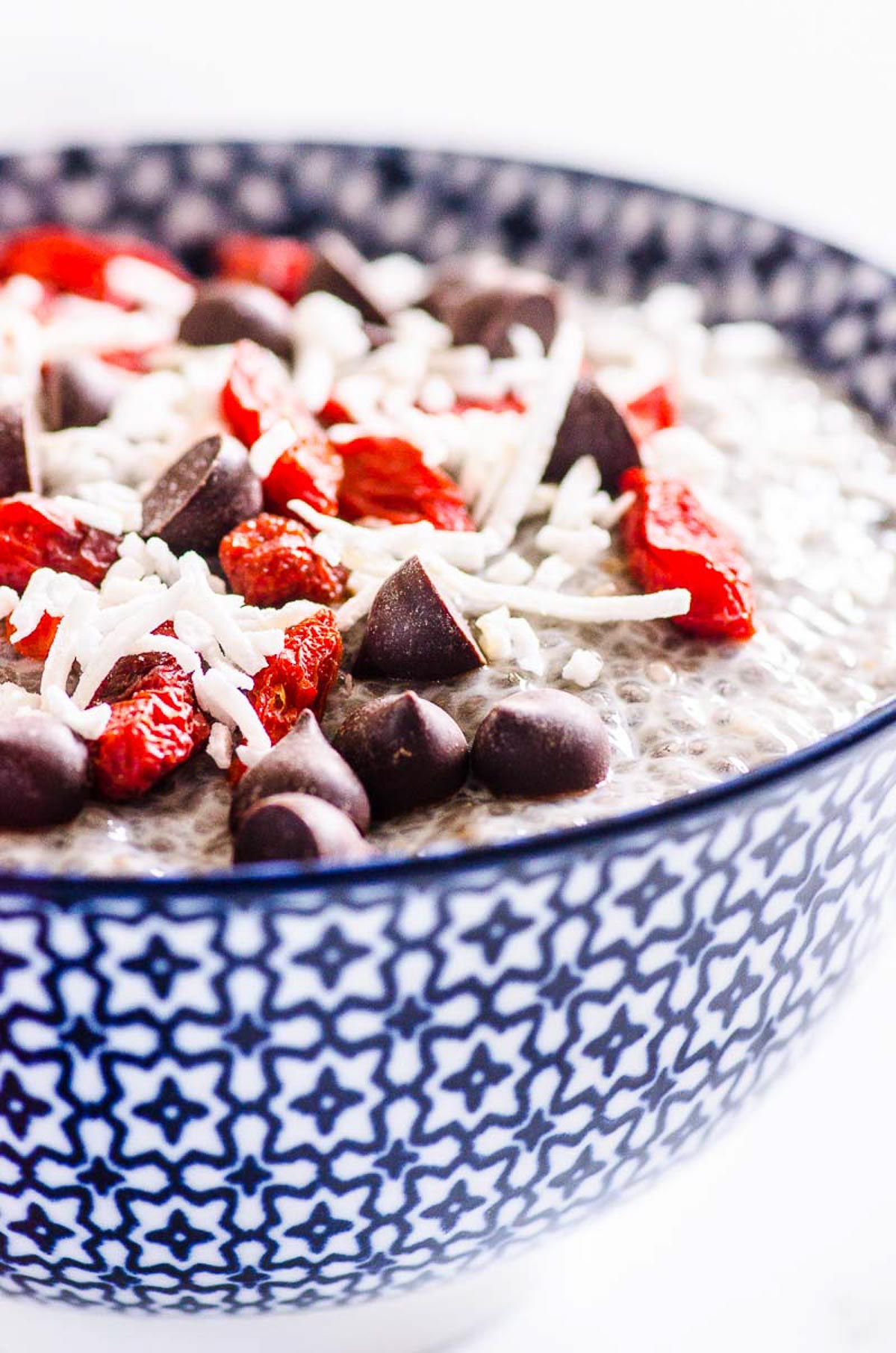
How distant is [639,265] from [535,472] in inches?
24.7

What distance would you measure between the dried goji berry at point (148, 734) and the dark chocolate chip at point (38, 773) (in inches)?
0.8

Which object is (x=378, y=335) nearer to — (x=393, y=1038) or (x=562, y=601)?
(x=562, y=601)

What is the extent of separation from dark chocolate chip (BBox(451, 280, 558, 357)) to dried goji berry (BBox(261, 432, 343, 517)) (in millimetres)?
333

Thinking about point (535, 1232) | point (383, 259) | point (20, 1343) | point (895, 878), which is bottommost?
point (20, 1343)

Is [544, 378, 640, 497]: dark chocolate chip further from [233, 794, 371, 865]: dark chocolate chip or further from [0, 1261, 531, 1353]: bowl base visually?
[0, 1261, 531, 1353]: bowl base

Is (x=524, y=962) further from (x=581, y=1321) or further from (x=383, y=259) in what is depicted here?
(x=383, y=259)

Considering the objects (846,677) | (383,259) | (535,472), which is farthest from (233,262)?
(846,677)

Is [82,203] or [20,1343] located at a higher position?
[82,203]

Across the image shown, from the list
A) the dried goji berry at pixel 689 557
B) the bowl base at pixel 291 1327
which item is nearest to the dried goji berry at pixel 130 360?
the dried goji berry at pixel 689 557

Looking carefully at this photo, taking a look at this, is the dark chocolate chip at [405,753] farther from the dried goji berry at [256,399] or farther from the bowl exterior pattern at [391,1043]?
the dried goji berry at [256,399]

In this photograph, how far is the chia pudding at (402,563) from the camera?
93 cm

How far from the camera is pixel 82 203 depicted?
5.88ft

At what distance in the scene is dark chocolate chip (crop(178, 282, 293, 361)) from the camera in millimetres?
1445

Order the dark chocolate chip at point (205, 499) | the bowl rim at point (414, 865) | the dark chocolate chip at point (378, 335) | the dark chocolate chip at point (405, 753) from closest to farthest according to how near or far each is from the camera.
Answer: the bowl rim at point (414, 865) → the dark chocolate chip at point (405, 753) → the dark chocolate chip at point (205, 499) → the dark chocolate chip at point (378, 335)
